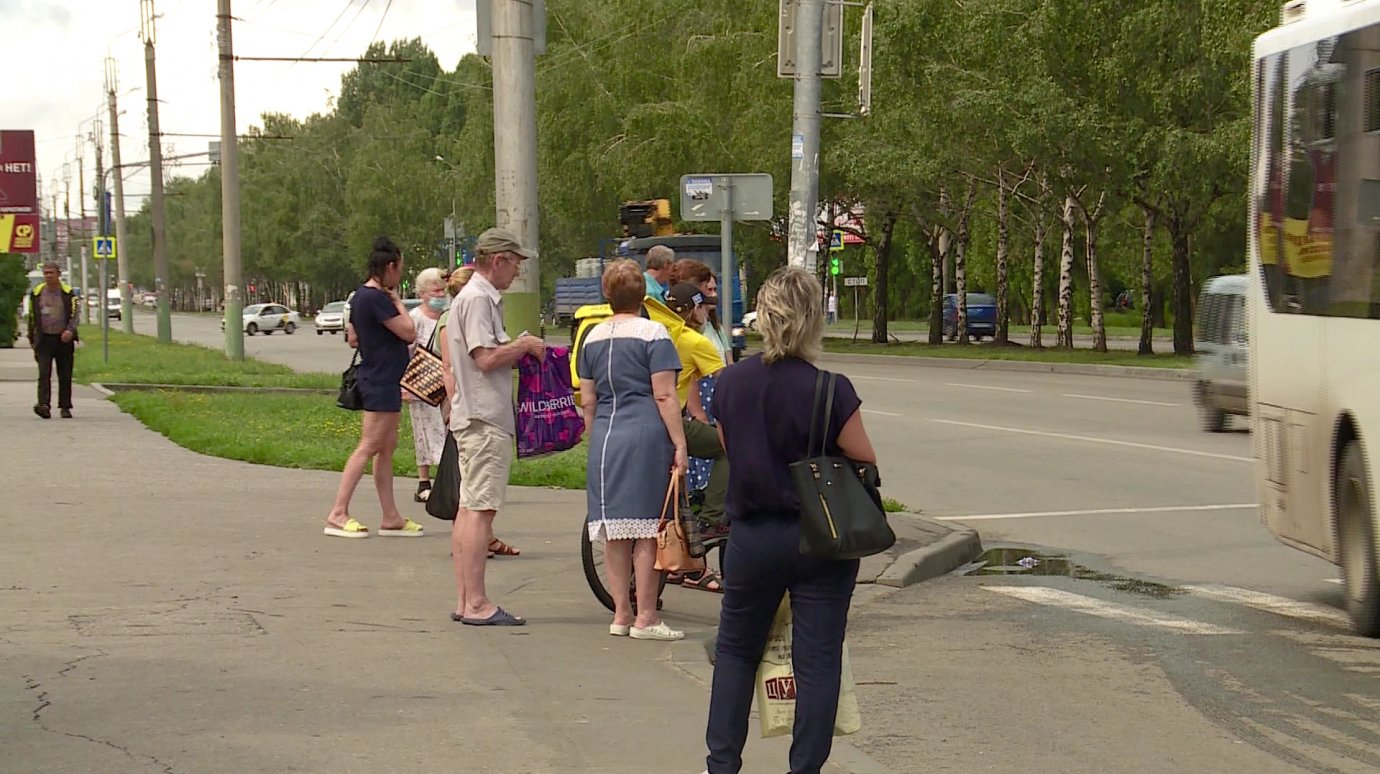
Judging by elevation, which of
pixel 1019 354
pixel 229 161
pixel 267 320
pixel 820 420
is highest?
pixel 229 161

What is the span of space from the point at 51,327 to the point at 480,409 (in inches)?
582

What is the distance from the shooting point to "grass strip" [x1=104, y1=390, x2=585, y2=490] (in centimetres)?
1655

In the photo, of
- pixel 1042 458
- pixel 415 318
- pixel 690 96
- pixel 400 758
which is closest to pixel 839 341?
pixel 690 96

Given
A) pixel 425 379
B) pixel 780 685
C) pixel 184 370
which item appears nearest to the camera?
pixel 780 685

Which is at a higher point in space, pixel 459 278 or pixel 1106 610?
pixel 459 278

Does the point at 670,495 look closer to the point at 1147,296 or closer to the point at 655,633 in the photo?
the point at 655,633

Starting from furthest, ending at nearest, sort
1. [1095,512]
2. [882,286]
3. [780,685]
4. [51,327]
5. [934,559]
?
[882,286], [51,327], [1095,512], [934,559], [780,685]

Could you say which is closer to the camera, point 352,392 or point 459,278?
point 352,392

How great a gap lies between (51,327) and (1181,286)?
26.4 meters

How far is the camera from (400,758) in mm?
6215

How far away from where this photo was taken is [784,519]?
560cm

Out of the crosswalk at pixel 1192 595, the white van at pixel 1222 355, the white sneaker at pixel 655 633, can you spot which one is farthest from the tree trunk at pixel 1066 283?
the white sneaker at pixel 655 633

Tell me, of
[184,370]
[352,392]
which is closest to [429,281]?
[352,392]

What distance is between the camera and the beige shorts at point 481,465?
8953 mm
